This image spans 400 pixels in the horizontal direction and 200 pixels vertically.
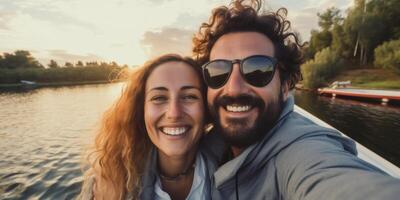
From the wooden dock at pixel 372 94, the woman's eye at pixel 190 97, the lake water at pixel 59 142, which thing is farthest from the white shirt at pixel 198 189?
the wooden dock at pixel 372 94

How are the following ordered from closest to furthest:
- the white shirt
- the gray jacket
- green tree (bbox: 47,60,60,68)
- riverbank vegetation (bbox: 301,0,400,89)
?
the gray jacket < the white shirt < riverbank vegetation (bbox: 301,0,400,89) < green tree (bbox: 47,60,60,68)

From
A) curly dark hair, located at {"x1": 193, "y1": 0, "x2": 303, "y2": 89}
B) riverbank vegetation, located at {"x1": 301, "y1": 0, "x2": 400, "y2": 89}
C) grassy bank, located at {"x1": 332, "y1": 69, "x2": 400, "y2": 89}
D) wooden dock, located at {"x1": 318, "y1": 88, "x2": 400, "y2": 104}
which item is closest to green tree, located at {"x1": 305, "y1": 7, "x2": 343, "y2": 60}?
riverbank vegetation, located at {"x1": 301, "y1": 0, "x2": 400, "y2": 89}

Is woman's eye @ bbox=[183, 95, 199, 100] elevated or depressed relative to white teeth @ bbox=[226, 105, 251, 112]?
elevated

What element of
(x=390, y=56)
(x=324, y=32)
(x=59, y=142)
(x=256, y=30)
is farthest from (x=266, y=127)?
(x=324, y=32)

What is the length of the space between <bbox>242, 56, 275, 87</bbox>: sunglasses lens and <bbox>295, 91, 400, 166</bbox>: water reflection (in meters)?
10.8

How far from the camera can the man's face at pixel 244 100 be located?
2.08 metres

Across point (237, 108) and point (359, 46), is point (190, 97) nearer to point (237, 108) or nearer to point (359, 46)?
point (237, 108)

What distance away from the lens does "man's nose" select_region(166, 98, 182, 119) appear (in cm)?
233

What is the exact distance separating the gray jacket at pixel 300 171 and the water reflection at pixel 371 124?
11.1 metres

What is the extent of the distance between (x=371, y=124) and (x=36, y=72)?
9949cm

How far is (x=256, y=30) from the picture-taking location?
98.5 inches

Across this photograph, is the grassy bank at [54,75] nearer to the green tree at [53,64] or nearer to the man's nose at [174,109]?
the green tree at [53,64]

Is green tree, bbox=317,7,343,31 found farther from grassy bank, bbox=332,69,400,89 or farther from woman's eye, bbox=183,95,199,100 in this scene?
woman's eye, bbox=183,95,199,100

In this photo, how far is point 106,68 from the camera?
104 meters
